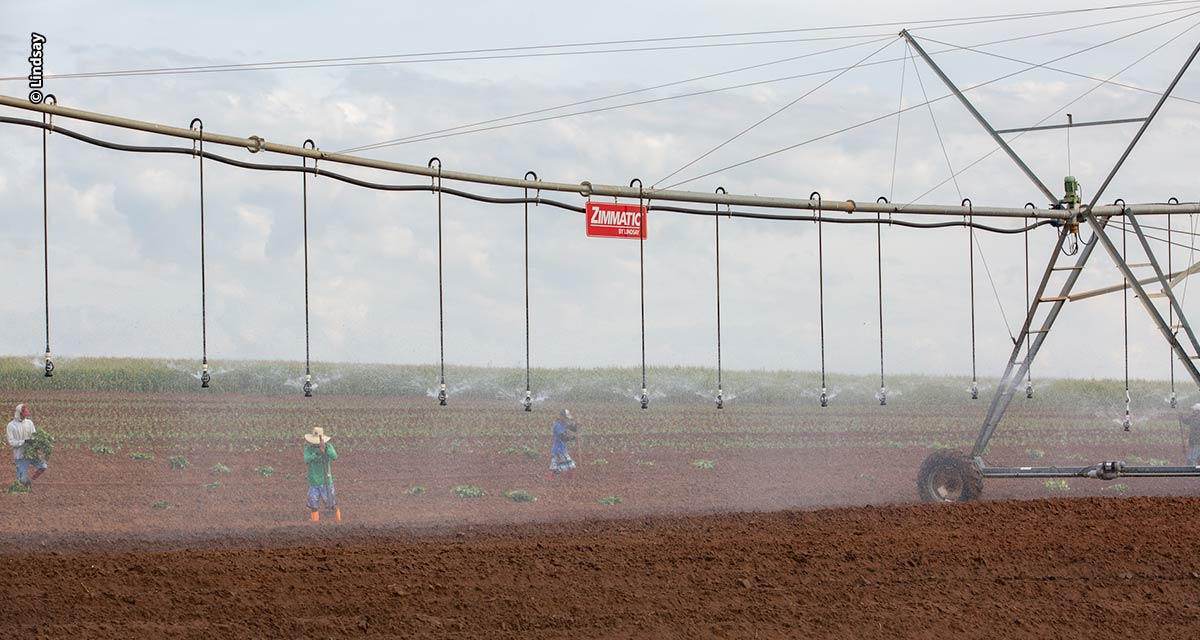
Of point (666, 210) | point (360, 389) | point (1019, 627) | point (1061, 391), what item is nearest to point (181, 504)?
point (666, 210)

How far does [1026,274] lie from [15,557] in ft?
49.9

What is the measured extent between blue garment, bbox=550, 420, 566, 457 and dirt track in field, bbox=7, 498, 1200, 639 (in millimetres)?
11559

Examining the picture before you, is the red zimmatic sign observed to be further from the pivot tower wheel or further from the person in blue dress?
the person in blue dress

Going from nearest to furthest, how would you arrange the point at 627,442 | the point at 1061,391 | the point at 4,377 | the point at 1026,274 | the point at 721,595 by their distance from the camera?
the point at 721,595, the point at 1026,274, the point at 627,442, the point at 4,377, the point at 1061,391

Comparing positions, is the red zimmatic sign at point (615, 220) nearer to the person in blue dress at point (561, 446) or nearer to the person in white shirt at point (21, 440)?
the person in blue dress at point (561, 446)

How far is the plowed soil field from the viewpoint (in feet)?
37.3

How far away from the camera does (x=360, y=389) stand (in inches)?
2036

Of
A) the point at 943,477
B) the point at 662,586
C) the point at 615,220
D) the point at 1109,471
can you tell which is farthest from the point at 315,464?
the point at 1109,471

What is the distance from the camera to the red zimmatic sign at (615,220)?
15.2 m

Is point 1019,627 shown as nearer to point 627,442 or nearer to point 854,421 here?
point 627,442

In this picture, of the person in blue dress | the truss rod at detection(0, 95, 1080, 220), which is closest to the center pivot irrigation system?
the truss rod at detection(0, 95, 1080, 220)

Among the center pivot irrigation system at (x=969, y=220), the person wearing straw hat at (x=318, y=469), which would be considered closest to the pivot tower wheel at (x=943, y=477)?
the center pivot irrigation system at (x=969, y=220)

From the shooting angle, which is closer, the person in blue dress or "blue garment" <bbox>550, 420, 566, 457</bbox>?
the person in blue dress

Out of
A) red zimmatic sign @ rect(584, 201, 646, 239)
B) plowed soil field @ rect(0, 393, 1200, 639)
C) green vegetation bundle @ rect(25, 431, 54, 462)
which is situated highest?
red zimmatic sign @ rect(584, 201, 646, 239)
